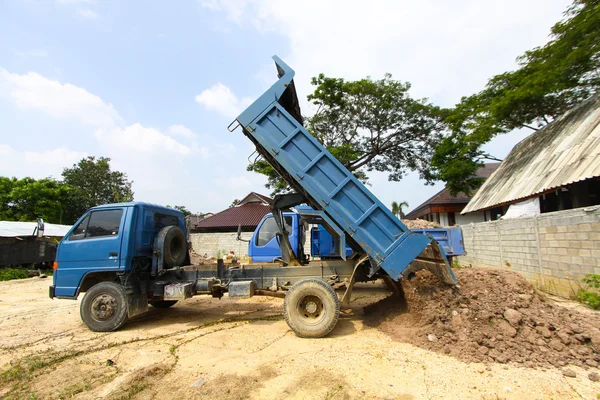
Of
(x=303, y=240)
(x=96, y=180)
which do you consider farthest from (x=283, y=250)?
(x=96, y=180)

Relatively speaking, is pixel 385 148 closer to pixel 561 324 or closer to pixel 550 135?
pixel 550 135

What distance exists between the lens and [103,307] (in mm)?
5465

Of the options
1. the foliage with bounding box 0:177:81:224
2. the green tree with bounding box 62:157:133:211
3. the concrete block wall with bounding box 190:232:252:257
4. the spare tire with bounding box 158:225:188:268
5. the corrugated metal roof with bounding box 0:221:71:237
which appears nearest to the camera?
the spare tire with bounding box 158:225:188:268

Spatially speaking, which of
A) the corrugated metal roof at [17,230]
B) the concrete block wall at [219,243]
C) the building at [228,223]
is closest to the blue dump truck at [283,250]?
the concrete block wall at [219,243]

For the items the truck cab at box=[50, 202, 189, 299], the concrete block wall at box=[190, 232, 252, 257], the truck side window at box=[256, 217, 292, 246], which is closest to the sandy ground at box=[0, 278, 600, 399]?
the truck cab at box=[50, 202, 189, 299]

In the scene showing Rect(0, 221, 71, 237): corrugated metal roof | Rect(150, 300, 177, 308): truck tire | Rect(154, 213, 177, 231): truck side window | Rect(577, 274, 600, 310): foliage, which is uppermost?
Rect(0, 221, 71, 237): corrugated metal roof

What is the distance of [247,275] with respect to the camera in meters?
5.73

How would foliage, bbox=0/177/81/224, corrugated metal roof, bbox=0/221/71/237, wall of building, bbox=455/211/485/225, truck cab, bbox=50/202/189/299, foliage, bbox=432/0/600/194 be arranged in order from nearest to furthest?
1. truck cab, bbox=50/202/189/299
2. foliage, bbox=432/0/600/194
3. corrugated metal roof, bbox=0/221/71/237
4. wall of building, bbox=455/211/485/225
5. foliage, bbox=0/177/81/224

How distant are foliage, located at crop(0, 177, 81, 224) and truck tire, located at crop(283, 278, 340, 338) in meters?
31.7

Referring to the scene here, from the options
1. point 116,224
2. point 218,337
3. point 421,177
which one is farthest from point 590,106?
point 116,224

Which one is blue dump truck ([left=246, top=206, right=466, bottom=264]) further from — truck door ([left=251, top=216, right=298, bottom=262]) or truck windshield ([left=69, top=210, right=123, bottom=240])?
truck windshield ([left=69, top=210, right=123, bottom=240])

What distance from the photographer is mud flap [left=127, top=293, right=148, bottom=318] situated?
5.43m

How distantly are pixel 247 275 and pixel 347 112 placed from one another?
1586 centimetres

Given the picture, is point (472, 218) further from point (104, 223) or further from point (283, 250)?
point (104, 223)
